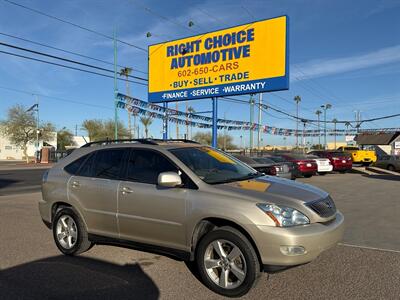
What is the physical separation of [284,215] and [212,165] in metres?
1.46

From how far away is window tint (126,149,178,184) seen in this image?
5.14 meters

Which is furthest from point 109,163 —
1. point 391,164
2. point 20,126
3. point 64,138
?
point 64,138

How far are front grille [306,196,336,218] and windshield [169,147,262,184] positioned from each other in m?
1.07

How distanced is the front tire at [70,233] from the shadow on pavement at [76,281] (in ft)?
1.06

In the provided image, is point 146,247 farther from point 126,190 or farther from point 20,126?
point 20,126

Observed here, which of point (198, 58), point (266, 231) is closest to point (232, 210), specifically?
point (266, 231)

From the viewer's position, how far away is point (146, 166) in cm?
533

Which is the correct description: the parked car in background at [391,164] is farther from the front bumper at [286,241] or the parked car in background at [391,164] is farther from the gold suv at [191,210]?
the front bumper at [286,241]

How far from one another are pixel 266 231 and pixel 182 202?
1.13 metres

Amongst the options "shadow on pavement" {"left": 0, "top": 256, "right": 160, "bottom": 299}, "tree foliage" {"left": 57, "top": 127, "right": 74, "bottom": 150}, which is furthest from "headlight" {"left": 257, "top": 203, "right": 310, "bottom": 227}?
"tree foliage" {"left": 57, "top": 127, "right": 74, "bottom": 150}

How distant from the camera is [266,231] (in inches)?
161

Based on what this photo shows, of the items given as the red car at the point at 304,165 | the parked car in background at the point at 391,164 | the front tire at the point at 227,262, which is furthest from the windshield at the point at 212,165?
the parked car in background at the point at 391,164

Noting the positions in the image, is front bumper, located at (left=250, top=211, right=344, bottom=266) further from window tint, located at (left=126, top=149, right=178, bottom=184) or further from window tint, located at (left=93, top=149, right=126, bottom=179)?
window tint, located at (left=93, top=149, right=126, bottom=179)

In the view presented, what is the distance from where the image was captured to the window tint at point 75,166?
614 cm
